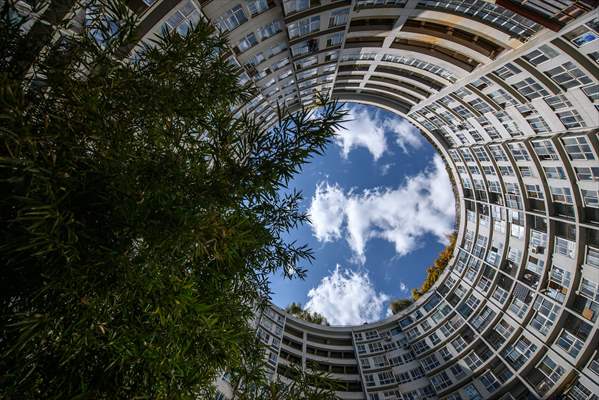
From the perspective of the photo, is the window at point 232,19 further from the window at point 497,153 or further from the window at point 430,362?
the window at point 430,362

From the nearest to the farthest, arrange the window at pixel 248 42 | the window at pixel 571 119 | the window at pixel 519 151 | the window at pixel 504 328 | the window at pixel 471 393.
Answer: the window at pixel 248 42 < the window at pixel 571 119 < the window at pixel 519 151 < the window at pixel 471 393 < the window at pixel 504 328

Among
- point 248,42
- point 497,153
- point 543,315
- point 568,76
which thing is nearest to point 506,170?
point 497,153

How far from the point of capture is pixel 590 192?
2098 centimetres

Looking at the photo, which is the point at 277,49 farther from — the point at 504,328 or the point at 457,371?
the point at 457,371

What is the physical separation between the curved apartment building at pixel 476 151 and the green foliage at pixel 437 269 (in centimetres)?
294

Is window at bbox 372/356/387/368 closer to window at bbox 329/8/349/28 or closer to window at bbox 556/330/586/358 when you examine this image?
window at bbox 556/330/586/358

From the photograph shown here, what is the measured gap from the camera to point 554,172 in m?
23.0

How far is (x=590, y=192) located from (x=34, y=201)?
33354 millimetres

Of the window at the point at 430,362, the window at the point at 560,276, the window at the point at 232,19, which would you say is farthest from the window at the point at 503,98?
the window at the point at 430,362

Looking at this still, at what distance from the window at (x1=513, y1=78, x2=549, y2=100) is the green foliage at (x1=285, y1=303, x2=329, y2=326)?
38.7 m

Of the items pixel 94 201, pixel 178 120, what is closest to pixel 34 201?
pixel 94 201

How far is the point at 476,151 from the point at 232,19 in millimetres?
30288

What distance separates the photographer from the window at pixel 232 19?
44.4 feet

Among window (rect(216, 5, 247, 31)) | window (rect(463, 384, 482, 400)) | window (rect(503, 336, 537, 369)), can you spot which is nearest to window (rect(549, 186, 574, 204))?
window (rect(503, 336, 537, 369))
